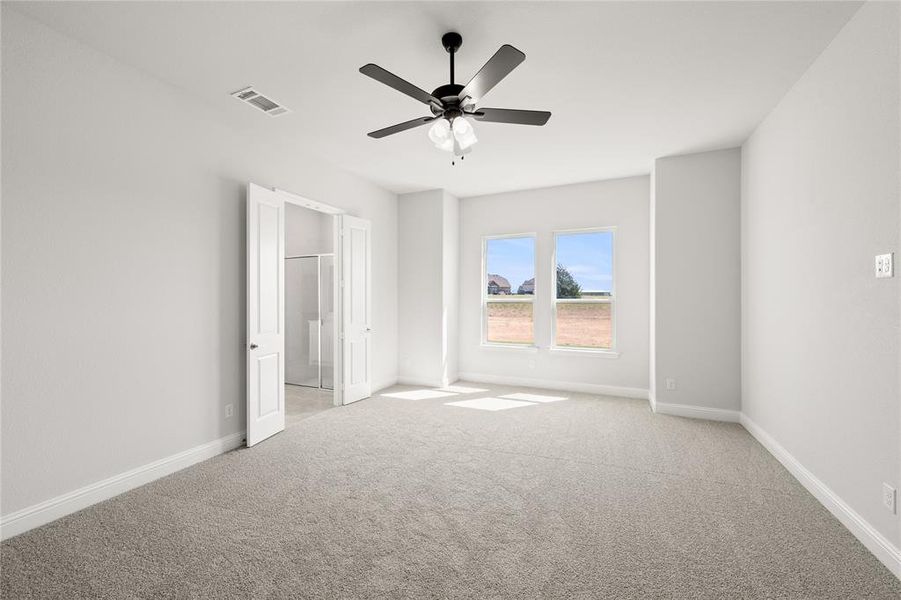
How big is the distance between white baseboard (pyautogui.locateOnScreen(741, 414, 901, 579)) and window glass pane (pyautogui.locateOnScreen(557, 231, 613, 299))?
2.61 m

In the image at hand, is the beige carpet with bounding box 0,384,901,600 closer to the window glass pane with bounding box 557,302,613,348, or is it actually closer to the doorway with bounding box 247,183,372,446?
the doorway with bounding box 247,183,372,446

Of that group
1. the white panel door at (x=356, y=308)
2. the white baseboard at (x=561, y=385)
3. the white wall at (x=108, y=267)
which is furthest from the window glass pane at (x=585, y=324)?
the white wall at (x=108, y=267)

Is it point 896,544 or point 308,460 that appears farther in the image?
point 308,460

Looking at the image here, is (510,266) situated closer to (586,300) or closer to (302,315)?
(586,300)

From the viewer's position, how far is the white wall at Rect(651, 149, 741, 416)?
423 centimetres

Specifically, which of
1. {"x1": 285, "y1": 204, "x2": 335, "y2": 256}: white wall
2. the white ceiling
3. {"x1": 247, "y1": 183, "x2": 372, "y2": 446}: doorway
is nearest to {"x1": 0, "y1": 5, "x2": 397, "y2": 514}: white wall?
{"x1": 247, "y1": 183, "x2": 372, "y2": 446}: doorway

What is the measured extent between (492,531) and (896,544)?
6.39 ft

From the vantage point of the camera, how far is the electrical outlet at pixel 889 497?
1944 mm

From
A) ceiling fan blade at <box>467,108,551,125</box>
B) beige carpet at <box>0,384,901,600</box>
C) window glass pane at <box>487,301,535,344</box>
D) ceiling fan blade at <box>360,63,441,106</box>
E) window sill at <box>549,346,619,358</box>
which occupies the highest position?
ceiling fan blade at <box>360,63,441,106</box>

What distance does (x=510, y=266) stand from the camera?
610 centimetres

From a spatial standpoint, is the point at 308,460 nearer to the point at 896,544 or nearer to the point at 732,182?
the point at 896,544

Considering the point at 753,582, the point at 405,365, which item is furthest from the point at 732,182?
the point at 405,365

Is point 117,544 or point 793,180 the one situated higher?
point 793,180

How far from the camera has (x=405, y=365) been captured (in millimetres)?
6023
